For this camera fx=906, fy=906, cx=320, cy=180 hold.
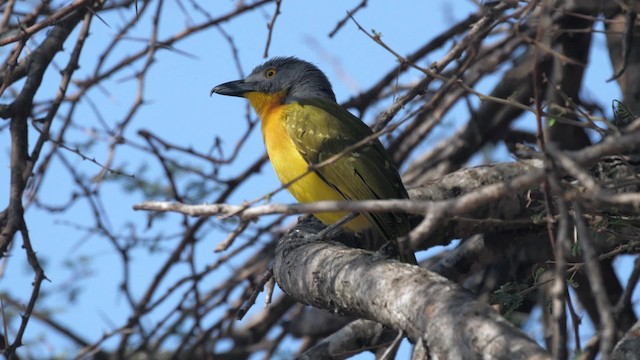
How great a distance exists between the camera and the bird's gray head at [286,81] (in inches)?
248

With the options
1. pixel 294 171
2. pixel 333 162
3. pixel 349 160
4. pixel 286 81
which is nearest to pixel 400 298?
pixel 333 162

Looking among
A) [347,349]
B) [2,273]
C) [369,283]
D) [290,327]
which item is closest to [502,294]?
[369,283]

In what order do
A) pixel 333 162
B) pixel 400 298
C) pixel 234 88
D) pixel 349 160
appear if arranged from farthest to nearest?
pixel 234 88, pixel 349 160, pixel 333 162, pixel 400 298

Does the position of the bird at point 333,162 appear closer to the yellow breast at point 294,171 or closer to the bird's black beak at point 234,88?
the yellow breast at point 294,171

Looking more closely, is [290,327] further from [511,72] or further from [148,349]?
[511,72]

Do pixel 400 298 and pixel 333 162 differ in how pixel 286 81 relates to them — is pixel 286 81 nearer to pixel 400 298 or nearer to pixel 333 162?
pixel 333 162

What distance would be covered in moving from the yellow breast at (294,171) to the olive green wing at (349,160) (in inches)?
1.5

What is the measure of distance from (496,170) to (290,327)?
205 cm

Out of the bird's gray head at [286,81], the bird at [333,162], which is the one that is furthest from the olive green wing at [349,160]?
the bird's gray head at [286,81]

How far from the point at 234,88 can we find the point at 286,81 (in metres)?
0.37

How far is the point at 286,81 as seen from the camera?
6387mm

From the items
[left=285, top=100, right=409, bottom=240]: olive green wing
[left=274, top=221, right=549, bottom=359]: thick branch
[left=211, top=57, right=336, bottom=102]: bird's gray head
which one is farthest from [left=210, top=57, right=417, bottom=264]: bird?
[left=274, top=221, right=549, bottom=359]: thick branch

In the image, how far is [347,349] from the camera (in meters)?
4.86

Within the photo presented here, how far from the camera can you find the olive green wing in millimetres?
4875
